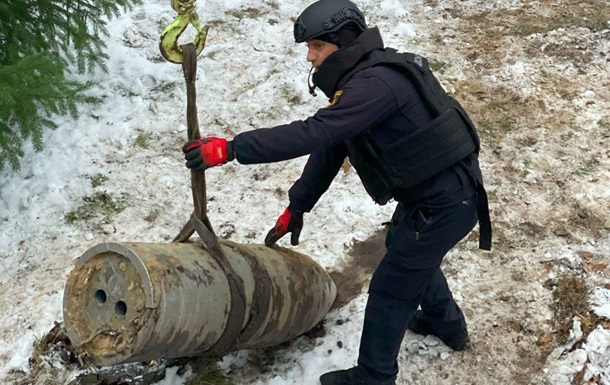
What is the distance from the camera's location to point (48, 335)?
383cm

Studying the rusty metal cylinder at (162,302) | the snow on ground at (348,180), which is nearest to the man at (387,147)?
the rusty metal cylinder at (162,302)

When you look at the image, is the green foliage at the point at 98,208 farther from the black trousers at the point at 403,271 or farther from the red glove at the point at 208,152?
the black trousers at the point at 403,271

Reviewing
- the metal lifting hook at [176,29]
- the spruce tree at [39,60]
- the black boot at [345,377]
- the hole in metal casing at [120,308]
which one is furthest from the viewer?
the spruce tree at [39,60]

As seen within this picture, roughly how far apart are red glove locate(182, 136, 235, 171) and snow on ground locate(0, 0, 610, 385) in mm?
1671

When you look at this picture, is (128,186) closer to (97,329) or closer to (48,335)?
(48,335)

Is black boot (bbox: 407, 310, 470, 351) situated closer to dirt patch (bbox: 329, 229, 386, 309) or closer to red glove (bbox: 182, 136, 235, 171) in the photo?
dirt patch (bbox: 329, 229, 386, 309)

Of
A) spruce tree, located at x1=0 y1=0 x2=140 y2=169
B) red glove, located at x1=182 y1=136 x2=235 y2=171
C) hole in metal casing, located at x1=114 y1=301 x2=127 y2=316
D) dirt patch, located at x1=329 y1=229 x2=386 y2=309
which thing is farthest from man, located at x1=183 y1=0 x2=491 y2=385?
spruce tree, located at x1=0 y1=0 x2=140 y2=169

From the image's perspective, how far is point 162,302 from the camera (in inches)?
102

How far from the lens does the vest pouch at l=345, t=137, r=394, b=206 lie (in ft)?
9.53

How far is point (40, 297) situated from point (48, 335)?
46 cm

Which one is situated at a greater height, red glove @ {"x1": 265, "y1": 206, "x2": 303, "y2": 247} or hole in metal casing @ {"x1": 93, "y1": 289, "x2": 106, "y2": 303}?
hole in metal casing @ {"x1": 93, "y1": 289, "x2": 106, "y2": 303}

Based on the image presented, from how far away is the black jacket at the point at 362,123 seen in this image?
2578 millimetres

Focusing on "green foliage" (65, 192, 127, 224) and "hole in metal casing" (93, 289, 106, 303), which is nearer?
"hole in metal casing" (93, 289, 106, 303)

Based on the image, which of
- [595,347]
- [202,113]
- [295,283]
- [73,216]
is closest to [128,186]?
[73,216]
